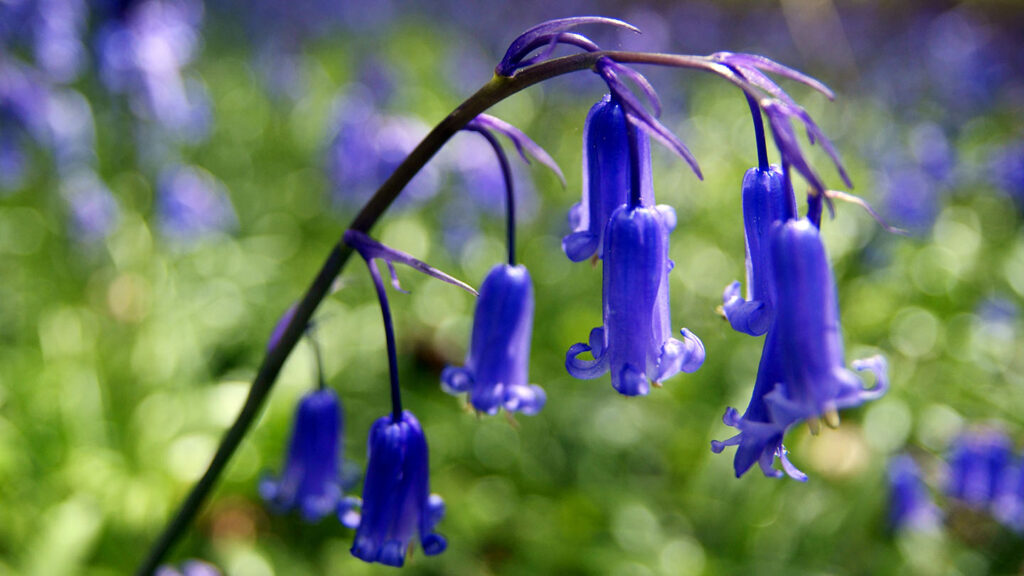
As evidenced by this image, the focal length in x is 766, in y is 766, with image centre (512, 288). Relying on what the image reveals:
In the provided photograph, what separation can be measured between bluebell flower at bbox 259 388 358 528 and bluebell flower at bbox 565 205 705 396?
76cm

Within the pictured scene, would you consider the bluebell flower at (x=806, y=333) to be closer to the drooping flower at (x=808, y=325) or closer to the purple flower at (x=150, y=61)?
the drooping flower at (x=808, y=325)

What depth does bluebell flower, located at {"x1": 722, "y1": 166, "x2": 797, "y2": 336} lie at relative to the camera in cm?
120

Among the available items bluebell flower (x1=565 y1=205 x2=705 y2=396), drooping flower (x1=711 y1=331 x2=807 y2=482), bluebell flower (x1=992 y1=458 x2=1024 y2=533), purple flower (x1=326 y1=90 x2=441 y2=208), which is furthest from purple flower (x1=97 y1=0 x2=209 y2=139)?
bluebell flower (x1=992 y1=458 x2=1024 y2=533)

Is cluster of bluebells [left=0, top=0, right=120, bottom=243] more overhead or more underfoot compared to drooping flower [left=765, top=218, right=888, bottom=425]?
more overhead

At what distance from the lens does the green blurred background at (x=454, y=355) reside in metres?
3.00

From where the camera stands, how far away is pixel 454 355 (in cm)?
421

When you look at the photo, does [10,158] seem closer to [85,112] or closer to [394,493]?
[85,112]

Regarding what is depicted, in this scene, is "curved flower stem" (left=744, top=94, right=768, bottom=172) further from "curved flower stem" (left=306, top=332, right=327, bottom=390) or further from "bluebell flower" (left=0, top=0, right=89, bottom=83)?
"bluebell flower" (left=0, top=0, right=89, bottom=83)

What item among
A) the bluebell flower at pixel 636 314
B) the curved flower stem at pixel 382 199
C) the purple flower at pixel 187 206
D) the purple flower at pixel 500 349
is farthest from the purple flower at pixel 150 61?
the bluebell flower at pixel 636 314

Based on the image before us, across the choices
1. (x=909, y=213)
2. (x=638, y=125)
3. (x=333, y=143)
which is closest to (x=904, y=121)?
(x=909, y=213)

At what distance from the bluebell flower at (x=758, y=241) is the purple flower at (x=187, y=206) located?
3.90 m

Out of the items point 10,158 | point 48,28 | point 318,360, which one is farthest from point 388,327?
point 48,28

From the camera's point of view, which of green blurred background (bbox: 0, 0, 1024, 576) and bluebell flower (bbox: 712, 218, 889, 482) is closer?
bluebell flower (bbox: 712, 218, 889, 482)

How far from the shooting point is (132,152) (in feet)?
18.2
